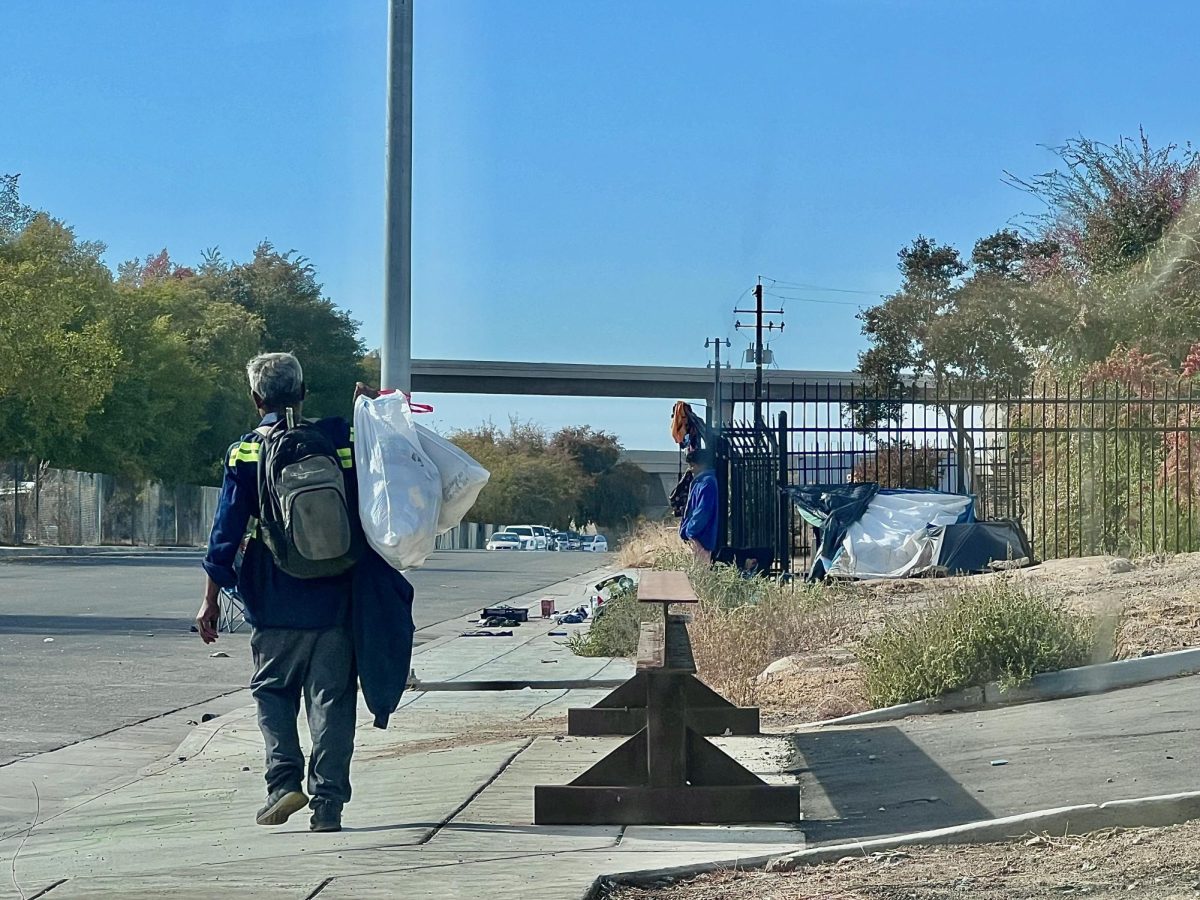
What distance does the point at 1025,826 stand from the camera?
211 inches

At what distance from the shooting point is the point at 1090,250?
82.8 ft

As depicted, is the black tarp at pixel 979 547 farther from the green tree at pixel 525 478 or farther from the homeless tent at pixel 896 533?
the green tree at pixel 525 478

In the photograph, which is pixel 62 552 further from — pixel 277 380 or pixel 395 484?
pixel 395 484

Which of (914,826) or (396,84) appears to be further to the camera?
(396,84)

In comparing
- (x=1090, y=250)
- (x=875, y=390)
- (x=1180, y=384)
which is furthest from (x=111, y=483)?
(x=1180, y=384)

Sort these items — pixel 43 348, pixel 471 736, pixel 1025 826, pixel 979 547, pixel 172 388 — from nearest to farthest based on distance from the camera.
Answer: pixel 1025 826 → pixel 471 736 → pixel 979 547 → pixel 43 348 → pixel 172 388

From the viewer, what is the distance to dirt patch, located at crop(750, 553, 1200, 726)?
9.17 m

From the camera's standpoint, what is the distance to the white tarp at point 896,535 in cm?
1608

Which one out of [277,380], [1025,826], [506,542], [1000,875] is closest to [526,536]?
[506,542]

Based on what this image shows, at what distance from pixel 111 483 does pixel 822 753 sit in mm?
44074

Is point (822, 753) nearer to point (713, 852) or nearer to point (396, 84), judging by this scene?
point (713, 852)

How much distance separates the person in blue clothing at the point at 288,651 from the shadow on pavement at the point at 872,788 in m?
1.85

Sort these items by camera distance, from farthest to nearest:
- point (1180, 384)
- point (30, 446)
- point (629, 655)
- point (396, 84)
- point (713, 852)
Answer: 1. point (30, 446)
2. point (1180, 384)
3. point (629, 655)
4. point (396, 84)
5. point (713, 852)

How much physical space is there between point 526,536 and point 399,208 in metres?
62.8
